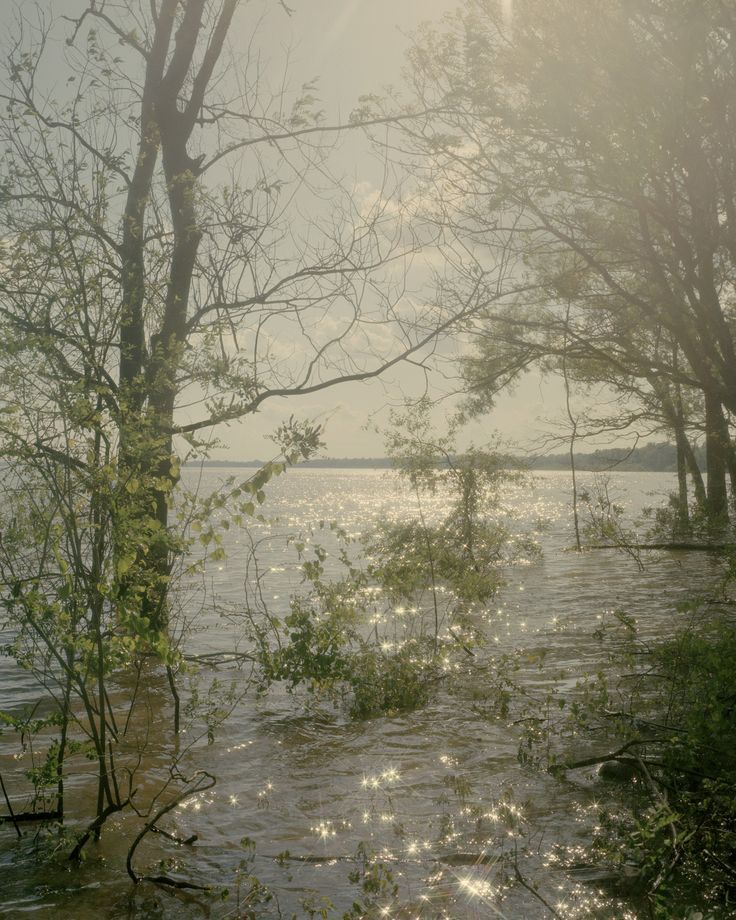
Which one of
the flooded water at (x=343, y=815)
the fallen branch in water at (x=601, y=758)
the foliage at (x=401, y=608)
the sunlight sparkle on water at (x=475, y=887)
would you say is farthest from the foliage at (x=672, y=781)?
the foliage at (x=401, y=608)

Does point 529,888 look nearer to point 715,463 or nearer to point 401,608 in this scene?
point 401,608

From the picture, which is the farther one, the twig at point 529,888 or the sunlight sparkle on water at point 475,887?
the sunlight sparkle on water at point 475,887

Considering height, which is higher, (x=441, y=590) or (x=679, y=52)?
(x=679, y=52)

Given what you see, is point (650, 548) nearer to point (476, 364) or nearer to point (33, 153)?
point (476, 364)

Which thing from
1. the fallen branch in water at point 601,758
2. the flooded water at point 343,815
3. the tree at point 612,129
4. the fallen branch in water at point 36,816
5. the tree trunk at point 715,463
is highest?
the tree at point 612,129

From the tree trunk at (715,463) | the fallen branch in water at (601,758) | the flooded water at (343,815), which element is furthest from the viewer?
the tree trunk at (715,463)

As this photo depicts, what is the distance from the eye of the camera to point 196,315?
13375 millimetres

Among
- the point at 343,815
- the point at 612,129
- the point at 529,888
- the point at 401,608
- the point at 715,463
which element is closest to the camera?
the point at 529,888

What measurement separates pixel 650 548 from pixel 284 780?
1981 centimetres

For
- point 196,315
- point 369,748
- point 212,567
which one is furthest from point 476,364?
point 212,567

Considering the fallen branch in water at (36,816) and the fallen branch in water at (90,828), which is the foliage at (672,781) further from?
the fallen branch in water at (36,816)

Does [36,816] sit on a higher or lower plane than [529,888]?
higher

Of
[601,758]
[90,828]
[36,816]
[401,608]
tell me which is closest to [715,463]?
[401,608]

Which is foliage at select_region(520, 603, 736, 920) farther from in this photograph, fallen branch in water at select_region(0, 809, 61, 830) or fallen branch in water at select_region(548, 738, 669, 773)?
fallen branch in water at select_region(0, 809, 61, 830)
